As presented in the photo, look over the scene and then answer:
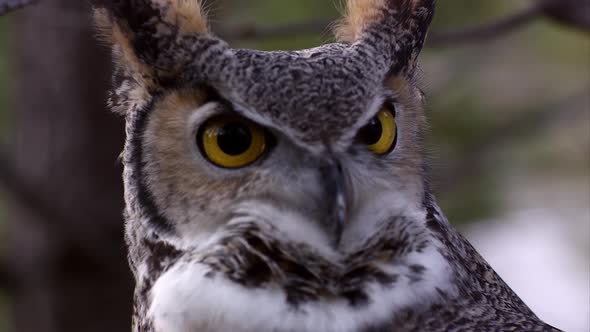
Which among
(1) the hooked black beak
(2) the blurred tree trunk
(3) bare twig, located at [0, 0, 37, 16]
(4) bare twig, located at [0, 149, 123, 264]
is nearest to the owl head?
(1) the hooked black beak

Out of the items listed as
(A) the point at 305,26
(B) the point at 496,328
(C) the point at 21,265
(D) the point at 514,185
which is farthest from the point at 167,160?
(D) the point at 514,185

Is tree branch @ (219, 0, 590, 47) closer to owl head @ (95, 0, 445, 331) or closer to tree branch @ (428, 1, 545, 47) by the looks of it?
tree branch @ (428, 1, 545, 47)

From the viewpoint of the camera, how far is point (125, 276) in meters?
4.40

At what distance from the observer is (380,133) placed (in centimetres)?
210

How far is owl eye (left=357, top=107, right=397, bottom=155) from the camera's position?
2.06 m

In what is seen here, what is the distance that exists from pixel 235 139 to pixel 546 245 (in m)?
5.45

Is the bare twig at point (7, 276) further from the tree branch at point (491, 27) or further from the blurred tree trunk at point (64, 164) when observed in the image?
the tree branch at point (491, 27)

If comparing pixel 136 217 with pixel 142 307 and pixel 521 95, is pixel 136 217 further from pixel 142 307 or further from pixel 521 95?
pixel 521 95

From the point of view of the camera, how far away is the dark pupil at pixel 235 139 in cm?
203

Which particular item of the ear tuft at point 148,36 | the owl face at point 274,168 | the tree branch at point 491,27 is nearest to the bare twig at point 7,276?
the tree branch at point 491,27

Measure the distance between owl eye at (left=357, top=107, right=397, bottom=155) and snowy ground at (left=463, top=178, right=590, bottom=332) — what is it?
3722mm

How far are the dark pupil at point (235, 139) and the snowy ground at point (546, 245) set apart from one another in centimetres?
389

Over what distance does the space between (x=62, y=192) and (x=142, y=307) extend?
2.26 m

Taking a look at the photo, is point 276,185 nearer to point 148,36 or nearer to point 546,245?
point 148,36
